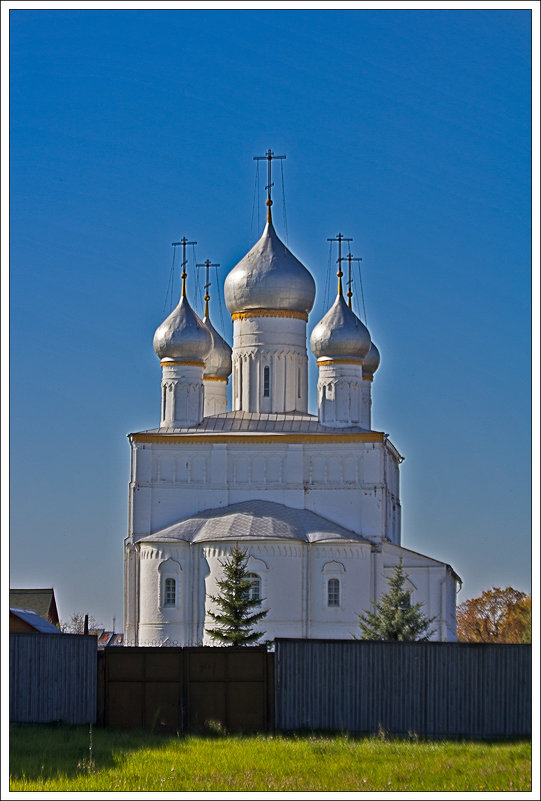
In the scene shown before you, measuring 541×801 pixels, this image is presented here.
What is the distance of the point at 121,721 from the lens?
2366cm

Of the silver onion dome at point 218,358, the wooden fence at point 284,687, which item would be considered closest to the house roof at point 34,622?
the wooden fence at point 284,687

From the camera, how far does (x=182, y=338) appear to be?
A: 46.7 meters

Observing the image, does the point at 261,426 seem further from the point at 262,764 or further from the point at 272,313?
the point at 262,764

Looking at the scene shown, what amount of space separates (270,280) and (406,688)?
26.6m

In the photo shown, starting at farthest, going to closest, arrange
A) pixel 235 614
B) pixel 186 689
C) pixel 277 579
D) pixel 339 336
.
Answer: pixel 339 336, pixel 277 579, pixel 235 614, pixel 186 689

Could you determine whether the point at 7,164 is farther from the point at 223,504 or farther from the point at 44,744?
the point at 223,504

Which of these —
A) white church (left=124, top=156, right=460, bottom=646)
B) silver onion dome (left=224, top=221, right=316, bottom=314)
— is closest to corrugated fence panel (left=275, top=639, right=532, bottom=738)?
white church (left=124, top=156, right=460, bottom=646)

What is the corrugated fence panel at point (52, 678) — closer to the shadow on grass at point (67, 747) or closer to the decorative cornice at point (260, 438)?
the shadow on grass at point (67, 747)

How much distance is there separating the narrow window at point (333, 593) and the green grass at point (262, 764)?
69.4 feet

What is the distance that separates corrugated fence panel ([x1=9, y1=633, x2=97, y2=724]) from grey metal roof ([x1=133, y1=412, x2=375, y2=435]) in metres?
22.4

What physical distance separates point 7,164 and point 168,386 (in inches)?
1247

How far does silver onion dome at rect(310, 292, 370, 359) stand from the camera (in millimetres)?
46875

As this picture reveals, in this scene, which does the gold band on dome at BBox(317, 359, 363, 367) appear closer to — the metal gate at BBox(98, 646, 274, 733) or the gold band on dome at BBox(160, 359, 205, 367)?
the gold band on dome at BBox(160, 359, 205, 367)

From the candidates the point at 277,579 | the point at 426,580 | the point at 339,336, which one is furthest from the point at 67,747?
the point at 339,336
